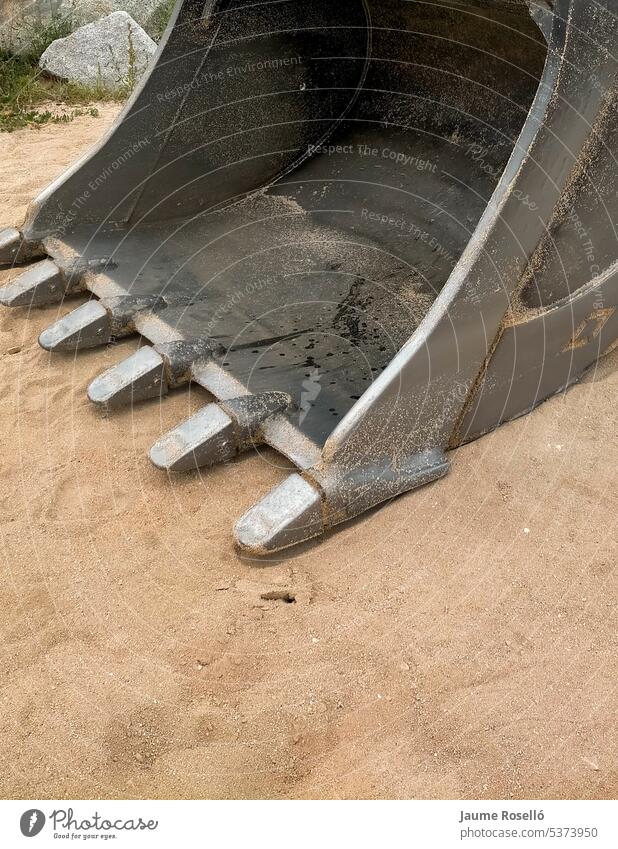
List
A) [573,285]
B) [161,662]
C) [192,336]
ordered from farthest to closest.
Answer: [192,336]
[573,285]
[161,662]

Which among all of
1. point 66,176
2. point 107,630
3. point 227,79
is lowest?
point 107,630

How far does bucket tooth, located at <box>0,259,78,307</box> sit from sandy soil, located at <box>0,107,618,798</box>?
0.44 meters

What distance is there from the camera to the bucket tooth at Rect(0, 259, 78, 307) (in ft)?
8.71

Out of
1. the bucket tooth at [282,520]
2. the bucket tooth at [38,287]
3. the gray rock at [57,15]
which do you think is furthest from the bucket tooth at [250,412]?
the gray rock at [57,15]

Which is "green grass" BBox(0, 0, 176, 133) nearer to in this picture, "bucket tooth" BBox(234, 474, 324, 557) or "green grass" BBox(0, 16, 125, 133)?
"green grass" BBox(0, 16, 125, 133)

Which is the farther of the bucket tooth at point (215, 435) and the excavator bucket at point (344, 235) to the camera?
the bucket tooth at point (215, 435)

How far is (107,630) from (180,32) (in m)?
1.92

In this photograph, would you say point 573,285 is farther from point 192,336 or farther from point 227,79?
point 227,79

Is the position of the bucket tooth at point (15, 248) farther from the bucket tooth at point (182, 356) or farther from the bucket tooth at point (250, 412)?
the bucket tooth at point (250, 412)

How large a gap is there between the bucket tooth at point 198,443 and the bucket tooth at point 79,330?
0.55 m

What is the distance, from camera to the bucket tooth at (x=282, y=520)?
185 centimetres

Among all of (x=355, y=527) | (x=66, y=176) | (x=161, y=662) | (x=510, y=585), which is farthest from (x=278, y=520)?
(x=66, y=176)

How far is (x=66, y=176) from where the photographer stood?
274 cm

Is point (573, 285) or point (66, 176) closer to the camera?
point (573, 285)
